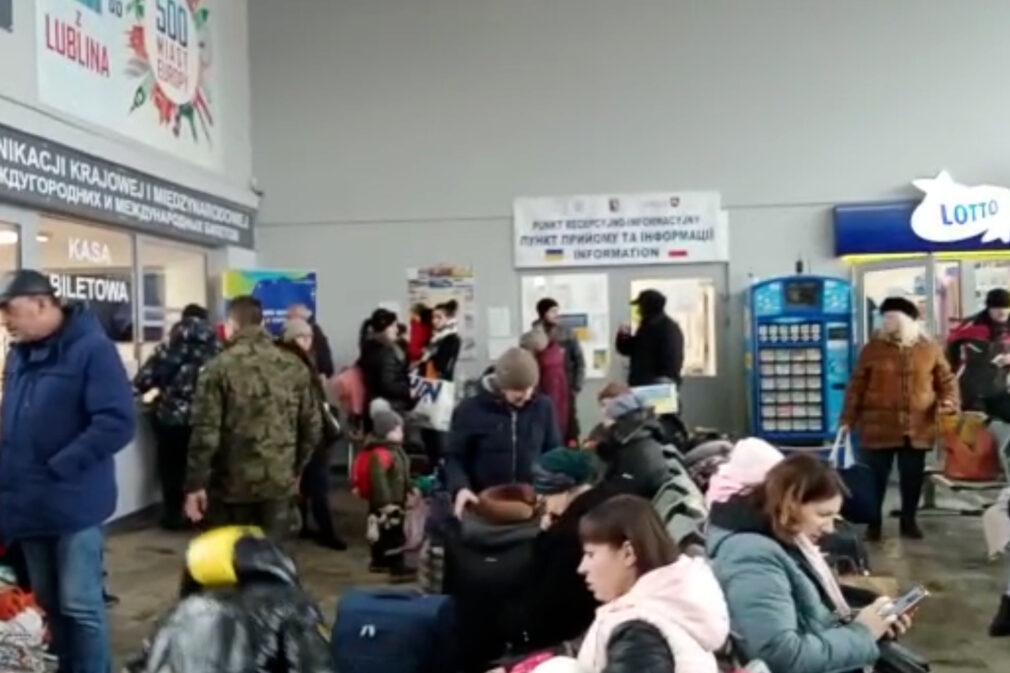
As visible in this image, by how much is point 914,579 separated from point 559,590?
3.72 meters

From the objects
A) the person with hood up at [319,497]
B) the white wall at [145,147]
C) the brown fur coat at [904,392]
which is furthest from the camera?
the person with hood up at [319,497]

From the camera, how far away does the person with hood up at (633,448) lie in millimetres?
4180

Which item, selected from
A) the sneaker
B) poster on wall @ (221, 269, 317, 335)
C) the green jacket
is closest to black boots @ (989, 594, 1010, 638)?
the sneaker

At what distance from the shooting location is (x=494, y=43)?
429 inches

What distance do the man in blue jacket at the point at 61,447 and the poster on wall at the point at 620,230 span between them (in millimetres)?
7212

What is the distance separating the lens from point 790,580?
2.67 m

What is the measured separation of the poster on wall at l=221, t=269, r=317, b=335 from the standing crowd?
2.88 m

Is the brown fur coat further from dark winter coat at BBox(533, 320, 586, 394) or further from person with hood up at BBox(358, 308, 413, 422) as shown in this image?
person with hood up at BBox(358, 308, 413, 422)

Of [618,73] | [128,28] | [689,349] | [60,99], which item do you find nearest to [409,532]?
[60,99]

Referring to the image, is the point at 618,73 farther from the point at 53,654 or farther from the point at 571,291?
the point at 53,654

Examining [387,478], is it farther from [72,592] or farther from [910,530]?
[910,530]

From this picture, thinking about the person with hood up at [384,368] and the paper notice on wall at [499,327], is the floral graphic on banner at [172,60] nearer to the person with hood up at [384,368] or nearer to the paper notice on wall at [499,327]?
the person with hood up at [384,368]

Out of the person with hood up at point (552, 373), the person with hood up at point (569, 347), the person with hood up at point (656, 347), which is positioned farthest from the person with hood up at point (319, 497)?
the person with hood up at point (656, 347)

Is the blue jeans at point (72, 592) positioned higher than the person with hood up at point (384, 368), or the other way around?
the person with hood up at point (384, 368)
